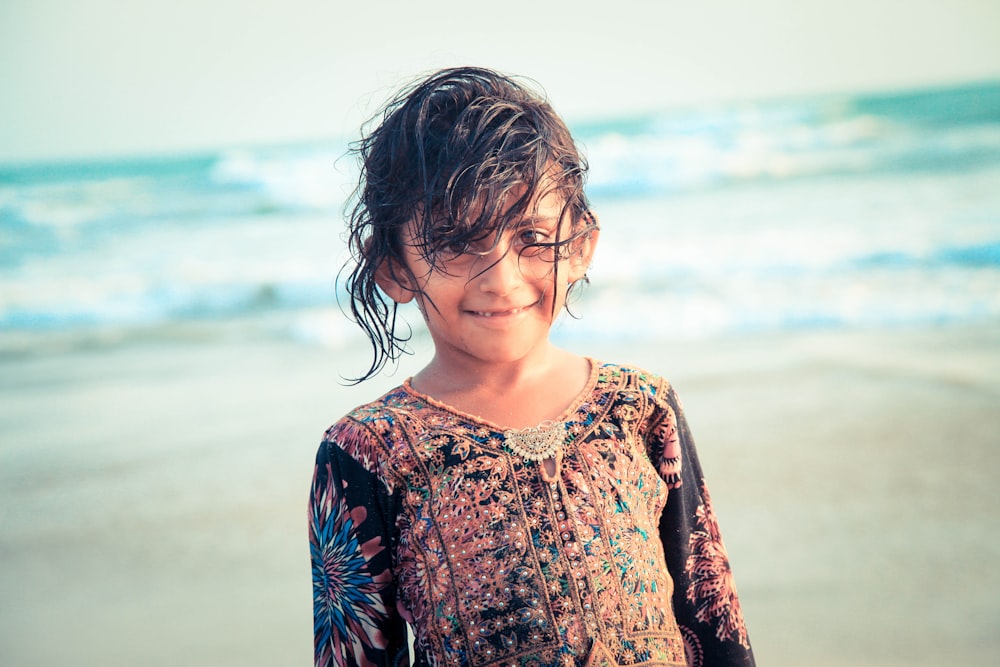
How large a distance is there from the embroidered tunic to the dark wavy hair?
0.18 m

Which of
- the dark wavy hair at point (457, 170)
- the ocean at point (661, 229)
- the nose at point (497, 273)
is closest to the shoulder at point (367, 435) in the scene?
the dark wavy hair at point (457, 170)

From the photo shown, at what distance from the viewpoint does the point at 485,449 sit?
4.82 ft

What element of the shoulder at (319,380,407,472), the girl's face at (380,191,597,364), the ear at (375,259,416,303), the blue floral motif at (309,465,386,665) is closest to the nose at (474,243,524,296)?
the girl's face at (380,191,597,364)

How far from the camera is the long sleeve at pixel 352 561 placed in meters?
1.46

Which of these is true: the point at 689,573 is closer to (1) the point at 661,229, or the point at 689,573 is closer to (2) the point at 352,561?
(2) the point at 352,561

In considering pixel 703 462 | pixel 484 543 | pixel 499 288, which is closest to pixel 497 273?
pixel 499 288

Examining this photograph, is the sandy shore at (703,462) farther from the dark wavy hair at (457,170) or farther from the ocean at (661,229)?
the dark wavy hair at (457,170)

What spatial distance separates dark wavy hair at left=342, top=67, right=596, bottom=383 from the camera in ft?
4.65

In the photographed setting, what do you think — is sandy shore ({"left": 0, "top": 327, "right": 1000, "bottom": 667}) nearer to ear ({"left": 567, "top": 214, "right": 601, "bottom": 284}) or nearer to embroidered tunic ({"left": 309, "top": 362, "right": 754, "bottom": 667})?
embroidered tunic ({"left": 309, "top": 362, "right": 754, "bottom": 667})

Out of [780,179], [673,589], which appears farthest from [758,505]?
[780,179]

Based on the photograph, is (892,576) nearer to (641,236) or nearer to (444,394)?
(444,394)

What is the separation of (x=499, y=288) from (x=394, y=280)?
194 mm

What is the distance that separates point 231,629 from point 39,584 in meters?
0.82

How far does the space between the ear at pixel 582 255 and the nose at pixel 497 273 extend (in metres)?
0.13
